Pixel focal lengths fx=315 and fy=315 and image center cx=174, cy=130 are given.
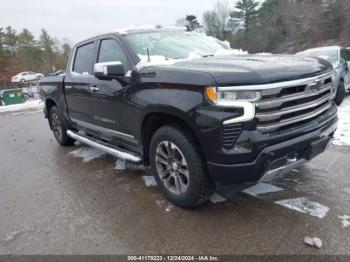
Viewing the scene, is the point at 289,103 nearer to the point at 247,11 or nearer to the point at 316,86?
the point at 316,86

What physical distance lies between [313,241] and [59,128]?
515 centimetres

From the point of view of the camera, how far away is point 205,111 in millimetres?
2711

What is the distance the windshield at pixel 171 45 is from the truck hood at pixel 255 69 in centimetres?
52

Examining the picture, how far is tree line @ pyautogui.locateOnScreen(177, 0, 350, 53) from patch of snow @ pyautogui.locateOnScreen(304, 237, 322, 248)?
1026 inches

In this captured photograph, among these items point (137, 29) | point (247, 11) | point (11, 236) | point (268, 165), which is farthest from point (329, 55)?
point (247, 11)

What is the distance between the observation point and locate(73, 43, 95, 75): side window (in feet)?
15.3

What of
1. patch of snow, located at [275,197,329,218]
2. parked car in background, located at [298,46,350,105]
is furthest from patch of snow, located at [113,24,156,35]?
parked car in background, located at [298,46,350,105]

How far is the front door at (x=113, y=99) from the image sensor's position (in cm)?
366

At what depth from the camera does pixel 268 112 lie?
2656 millimetres

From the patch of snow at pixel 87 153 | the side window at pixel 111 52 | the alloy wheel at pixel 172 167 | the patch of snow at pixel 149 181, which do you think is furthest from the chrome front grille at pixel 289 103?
the patch of snow at pixel 87 153

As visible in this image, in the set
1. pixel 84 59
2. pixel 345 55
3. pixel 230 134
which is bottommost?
pixel 230 134

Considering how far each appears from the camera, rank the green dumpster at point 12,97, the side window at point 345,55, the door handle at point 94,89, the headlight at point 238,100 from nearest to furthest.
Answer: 1. the headlight at point 238,100
2. the door handle at point 94,89
3. the side window at point 345,55
4. the green dumpster at point 12,97

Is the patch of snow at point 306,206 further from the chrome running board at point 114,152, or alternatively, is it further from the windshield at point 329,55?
the windshield at point 329,55

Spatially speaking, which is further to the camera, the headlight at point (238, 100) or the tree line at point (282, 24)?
the tree line at point (282, 24)
